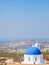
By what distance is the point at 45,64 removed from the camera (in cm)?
2453

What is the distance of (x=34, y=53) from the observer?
2483cm

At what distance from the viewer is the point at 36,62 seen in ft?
81.5

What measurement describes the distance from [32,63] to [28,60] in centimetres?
54

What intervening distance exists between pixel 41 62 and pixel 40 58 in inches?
14.4

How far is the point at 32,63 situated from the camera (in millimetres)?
24609

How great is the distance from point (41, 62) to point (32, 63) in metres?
0.85

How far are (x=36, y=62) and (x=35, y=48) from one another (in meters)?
1.21

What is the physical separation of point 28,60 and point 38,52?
1083mm

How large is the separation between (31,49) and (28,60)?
3.17 ft

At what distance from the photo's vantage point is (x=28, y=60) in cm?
2498

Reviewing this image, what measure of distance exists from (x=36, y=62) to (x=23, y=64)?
1.12 metres

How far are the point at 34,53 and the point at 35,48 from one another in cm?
53

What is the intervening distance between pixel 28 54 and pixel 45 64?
1662mm
